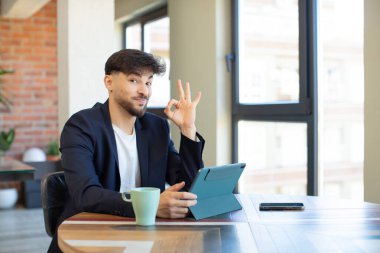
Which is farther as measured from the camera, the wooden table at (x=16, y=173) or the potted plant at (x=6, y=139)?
the potted plant at (x=6, y=139)

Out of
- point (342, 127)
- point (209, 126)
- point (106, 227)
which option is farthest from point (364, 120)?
point (106, 227)

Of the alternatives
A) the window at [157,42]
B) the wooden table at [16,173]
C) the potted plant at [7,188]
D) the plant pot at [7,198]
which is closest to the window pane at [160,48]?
the window at [157,42]

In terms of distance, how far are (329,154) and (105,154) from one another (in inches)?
75.6

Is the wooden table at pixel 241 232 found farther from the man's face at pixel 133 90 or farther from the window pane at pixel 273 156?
the window pane at pixel 273 156

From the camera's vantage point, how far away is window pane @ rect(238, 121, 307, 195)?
3.71 metres

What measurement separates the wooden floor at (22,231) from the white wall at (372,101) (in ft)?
7.60

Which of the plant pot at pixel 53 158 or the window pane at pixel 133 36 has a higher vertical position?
the window pane at pixel 133 36

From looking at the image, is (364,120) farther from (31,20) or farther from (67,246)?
(31,20)

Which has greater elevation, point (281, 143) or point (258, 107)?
point (258, 107)

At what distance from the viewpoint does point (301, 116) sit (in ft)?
11.8

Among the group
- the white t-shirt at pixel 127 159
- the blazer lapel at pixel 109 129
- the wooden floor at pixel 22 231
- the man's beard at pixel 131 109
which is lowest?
the wooden floor at pixel 22 231

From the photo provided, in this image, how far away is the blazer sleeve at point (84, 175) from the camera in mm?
1656

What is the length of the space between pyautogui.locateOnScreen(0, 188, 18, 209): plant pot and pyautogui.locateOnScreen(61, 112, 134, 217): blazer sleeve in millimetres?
4070

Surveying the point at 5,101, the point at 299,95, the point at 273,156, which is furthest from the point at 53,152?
the point at 299,95
